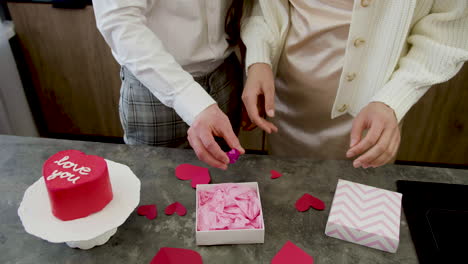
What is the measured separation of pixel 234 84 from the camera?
1.28 meters

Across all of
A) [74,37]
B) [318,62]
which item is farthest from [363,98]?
[74,37]

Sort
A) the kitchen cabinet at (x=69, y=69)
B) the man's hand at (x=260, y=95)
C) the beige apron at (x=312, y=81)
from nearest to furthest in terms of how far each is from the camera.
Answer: the man's hand at (x=260, y=95), the beige apron at (x=312, y=81), the kitchen cabinet at (x=69, y=69)

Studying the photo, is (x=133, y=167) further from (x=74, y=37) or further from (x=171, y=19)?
(x=74, y=37)

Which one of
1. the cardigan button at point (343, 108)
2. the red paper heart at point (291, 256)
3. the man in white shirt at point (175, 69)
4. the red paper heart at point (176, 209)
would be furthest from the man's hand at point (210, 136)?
the cardigan button at point (343, 108)

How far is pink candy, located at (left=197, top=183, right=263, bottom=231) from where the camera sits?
2.62 feet

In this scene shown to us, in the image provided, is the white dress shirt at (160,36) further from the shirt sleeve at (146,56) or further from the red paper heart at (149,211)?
the red paper heart at (149,211)

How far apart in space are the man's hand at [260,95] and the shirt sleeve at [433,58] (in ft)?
0.81

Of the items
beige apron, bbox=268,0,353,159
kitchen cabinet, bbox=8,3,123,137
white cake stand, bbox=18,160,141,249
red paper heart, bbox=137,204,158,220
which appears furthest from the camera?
kitchen cabinet, bbox=8,3,123,137

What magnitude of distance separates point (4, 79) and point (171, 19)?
1.39 meters

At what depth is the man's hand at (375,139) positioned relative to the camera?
0.86 meters

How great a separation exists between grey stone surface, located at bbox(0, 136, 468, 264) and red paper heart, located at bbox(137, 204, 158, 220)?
10mm

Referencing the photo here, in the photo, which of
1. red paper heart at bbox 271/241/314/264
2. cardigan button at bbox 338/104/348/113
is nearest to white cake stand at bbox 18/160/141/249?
red paper heart at bbox 271/241/314/264

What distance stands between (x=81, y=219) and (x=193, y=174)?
11.2 inches

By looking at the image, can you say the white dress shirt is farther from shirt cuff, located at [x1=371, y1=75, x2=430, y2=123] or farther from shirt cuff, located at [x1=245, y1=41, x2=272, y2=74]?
shirt cuff, located at [x1=371, y1=75, x2=430, y2=123]
